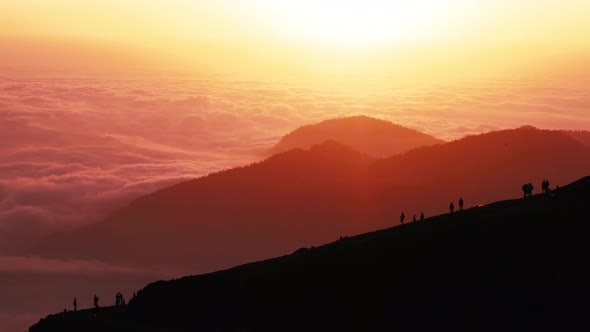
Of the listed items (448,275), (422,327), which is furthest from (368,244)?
(422,327)

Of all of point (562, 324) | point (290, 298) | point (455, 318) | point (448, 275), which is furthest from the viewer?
point (290, 298)

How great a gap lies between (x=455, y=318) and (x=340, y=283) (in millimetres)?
17406

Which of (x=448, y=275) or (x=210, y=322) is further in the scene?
(x=210, y=322)

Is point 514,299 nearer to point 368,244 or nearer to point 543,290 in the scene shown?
point 543,290

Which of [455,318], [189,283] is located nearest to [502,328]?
[455,318]

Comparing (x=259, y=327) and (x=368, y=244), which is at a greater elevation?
(x=368, y=244)

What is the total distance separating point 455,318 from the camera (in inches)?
2734

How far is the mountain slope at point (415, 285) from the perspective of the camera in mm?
69750

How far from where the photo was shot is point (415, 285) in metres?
77.8

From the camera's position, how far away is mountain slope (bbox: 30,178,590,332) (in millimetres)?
69750

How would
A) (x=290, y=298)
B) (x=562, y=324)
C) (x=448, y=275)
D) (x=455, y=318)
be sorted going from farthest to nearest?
(x=290, y=298), (x=448, y=275), (x=455, y=318), (x=562, y=324)


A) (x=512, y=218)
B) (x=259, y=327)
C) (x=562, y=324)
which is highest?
(x=512, y=218)

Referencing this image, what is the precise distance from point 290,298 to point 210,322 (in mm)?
8321

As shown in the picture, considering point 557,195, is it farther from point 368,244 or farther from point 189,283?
point 189,283
